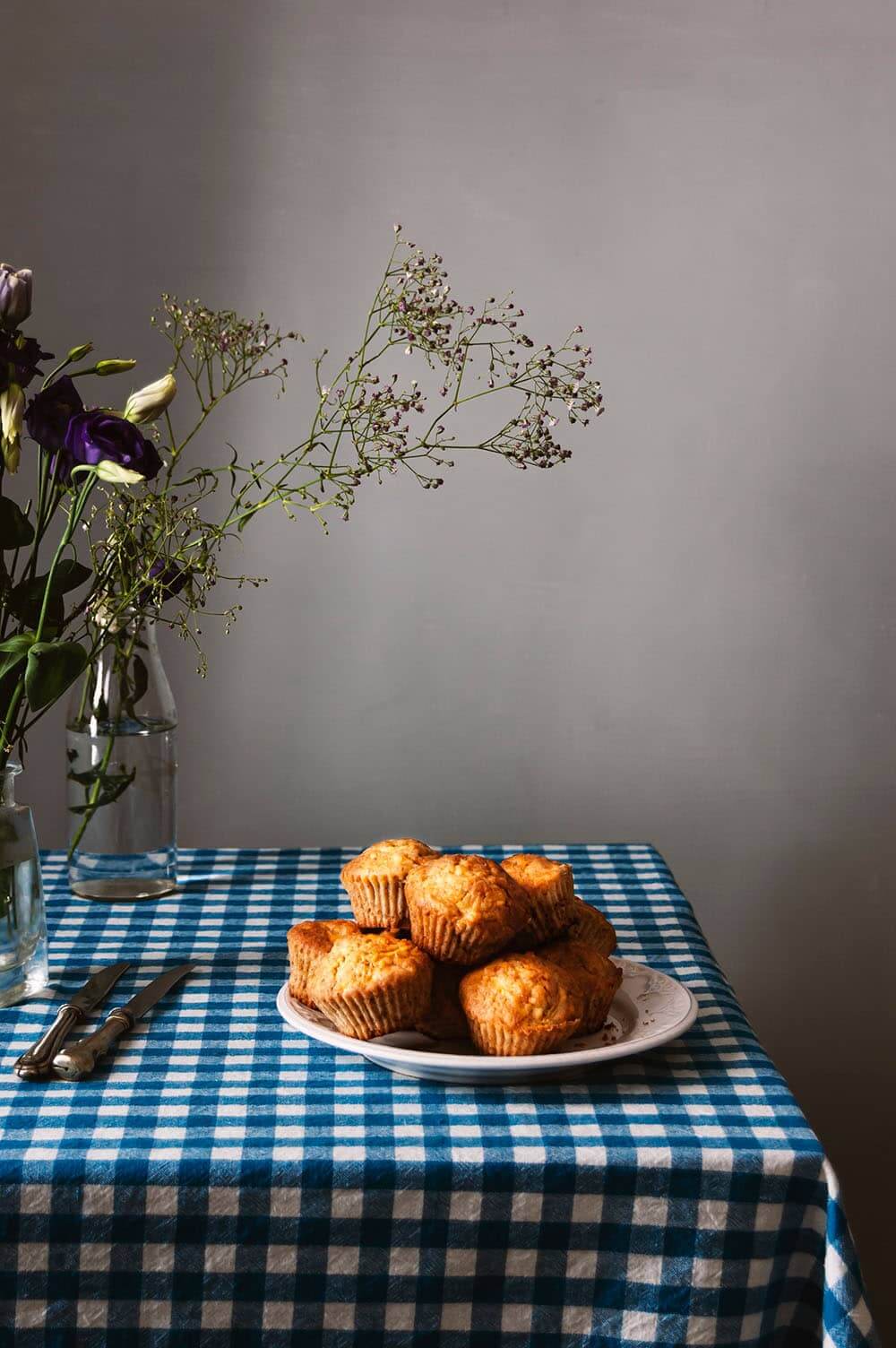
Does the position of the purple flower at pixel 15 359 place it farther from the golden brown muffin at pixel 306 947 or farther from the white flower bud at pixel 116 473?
the golden brown muffin at pixel 306 947

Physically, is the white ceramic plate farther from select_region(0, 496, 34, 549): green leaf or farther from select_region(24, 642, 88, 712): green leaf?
Result: select_region(0, 496, 34, 549): green leaf

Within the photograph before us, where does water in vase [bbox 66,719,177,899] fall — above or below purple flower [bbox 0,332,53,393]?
below

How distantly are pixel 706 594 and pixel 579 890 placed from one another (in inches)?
27.6

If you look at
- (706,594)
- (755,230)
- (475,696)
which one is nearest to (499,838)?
(475,696)

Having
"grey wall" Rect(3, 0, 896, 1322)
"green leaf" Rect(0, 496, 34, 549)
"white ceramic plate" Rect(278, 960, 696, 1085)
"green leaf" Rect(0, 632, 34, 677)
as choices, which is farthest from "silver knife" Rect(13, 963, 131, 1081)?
"grey wall" Rect(3, 0, 896, 1322)

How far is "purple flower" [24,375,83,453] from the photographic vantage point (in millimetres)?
1052

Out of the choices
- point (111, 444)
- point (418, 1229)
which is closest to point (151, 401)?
point (111, 444)

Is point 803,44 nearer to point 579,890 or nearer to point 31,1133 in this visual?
point 579,890

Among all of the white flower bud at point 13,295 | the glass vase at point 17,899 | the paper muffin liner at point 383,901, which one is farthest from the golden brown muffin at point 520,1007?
the white flower bud at point 13,295

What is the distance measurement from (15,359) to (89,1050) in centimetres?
53

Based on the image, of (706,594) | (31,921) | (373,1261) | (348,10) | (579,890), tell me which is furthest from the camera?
(706,594)

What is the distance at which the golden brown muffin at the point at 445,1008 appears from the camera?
0.99 metres

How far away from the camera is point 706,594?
6.53 feet

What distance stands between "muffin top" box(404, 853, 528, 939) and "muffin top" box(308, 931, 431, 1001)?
38 mm
